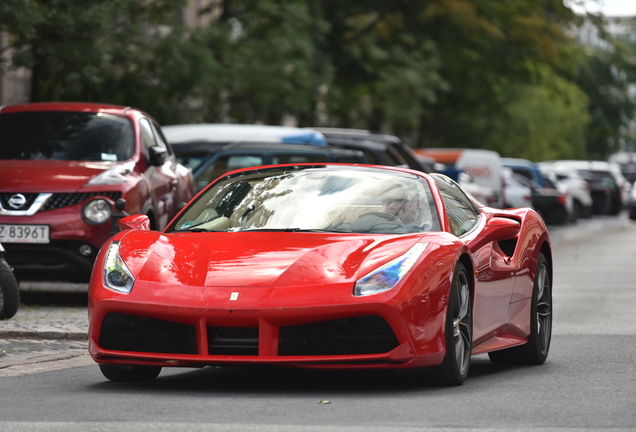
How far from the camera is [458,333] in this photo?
714 cm

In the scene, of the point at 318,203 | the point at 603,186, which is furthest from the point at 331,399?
the point at 603,186

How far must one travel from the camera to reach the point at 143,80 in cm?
2412

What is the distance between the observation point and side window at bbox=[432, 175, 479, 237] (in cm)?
773

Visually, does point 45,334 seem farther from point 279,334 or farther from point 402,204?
point 279,334

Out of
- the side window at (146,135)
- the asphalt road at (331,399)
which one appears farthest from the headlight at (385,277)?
the side window at (146,135)

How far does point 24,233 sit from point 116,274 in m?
4.95

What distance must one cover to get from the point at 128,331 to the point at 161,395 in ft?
1.22

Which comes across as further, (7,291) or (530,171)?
(530,171)

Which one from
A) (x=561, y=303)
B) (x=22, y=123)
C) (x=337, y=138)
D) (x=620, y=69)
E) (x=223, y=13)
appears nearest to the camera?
(x=22, y=123)

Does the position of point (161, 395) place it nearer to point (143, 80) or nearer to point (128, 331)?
point (128, 331)

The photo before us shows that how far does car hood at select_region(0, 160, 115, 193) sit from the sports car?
163 inches

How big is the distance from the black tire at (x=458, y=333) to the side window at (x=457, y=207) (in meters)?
0.42

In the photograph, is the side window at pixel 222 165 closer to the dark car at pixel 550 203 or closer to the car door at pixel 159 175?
the car door at pixel 159 175

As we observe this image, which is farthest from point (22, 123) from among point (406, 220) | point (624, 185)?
point (624, 185)
